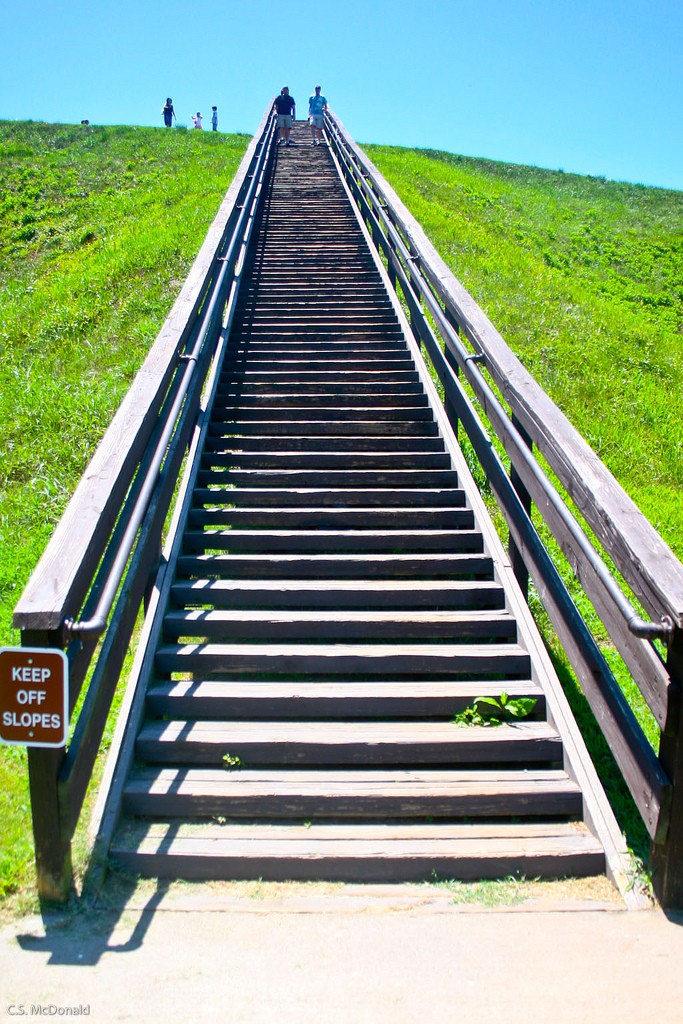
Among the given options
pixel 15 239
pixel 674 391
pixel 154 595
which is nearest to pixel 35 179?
pixel 15 239

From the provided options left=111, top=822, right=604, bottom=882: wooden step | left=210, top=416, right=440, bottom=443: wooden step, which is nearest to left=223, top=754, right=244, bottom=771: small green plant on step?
left=111, top=822, right=604, bottom=882: wooden step

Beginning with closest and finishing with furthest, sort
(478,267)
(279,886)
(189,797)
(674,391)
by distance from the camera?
(279,886), (189,797), (674,391), (478,267)

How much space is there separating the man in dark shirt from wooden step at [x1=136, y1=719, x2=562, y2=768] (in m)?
18.9

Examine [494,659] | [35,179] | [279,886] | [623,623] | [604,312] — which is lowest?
[279,886]

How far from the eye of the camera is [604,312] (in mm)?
10609

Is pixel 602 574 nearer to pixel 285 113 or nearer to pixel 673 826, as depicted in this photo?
pixel 673 826

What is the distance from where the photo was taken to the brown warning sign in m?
2.53

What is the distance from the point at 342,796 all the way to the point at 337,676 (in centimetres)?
80

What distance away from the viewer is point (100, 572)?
132 inches

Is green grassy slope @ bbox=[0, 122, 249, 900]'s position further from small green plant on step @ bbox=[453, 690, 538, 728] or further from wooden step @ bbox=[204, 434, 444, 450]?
small green plant on step @ bbox=[453, 690, 538, 728]

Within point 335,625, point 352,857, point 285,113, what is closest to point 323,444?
point 335,625

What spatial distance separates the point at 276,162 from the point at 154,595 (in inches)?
605

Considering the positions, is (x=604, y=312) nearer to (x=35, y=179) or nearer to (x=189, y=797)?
(x=189, y=797)

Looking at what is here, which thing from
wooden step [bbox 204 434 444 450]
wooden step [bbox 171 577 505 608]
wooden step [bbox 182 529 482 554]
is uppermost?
wooden step [bbox 204 434 444 450]
